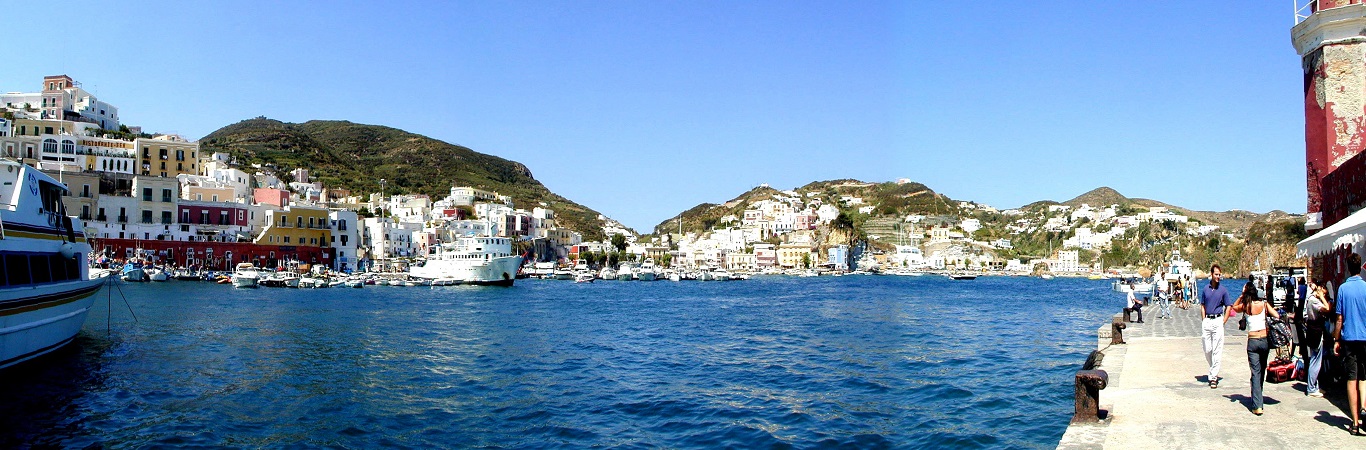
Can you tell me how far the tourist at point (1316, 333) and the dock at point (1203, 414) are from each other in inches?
6.3

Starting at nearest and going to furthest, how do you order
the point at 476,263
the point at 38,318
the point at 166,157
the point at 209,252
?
the point at 38,318
the point at 476,263
the point at 209,252
the point at 166,157

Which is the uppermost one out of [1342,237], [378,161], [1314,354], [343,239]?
[378,161]

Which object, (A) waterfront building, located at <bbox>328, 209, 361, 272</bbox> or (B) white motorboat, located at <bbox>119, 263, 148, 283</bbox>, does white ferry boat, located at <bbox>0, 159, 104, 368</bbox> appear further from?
(A) waterfront building, located at <bbox>328, 209, 361, 272</bbox>

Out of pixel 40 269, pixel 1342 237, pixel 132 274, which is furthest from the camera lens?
pixel 132 274

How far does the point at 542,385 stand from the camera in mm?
14609

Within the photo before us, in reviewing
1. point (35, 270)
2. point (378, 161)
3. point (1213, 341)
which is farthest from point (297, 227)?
point (378, 161)

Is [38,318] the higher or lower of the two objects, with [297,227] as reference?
lower

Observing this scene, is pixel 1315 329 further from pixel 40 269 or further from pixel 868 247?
pixel 868 247

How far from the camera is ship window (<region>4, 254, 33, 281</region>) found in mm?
13695

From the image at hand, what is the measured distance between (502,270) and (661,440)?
191ft

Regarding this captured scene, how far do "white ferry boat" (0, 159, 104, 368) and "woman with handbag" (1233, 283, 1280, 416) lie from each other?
1679cm

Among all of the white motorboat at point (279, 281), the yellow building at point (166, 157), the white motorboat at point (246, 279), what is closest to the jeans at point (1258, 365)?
the white motorboat at point (246, 279)

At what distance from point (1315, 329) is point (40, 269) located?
64.4 ft

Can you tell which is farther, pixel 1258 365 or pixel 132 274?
pixel 132 274
